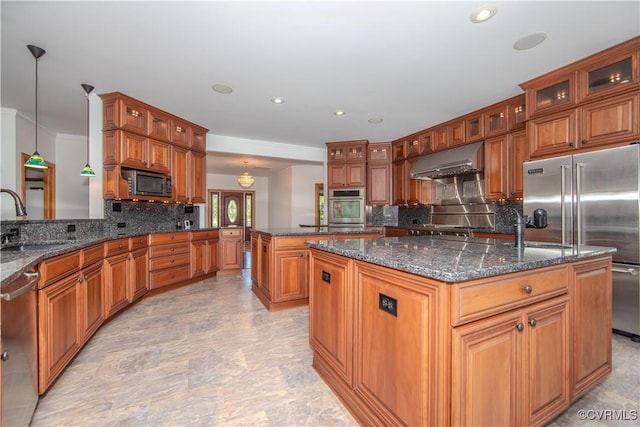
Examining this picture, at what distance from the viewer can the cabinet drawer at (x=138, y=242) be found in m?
3.16

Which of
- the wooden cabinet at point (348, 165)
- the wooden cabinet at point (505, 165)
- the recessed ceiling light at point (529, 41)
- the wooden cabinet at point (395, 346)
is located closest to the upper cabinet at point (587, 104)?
the wooden cabinet at point (505, 165)

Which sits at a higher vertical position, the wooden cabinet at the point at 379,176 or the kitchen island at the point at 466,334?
the wooden cabinet at the point at 379,176

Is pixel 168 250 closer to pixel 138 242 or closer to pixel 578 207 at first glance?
pixel 138 242

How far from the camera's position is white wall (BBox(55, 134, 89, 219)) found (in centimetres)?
510

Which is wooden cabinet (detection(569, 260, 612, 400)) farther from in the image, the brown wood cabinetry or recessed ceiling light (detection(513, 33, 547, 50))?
the brown wood cabinetry

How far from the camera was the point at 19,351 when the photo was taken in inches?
51.3

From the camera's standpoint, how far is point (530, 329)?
49.1 inches

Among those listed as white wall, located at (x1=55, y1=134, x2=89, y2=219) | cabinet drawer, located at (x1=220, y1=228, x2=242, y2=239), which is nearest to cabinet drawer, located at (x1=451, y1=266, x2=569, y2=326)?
cabinet drawer, located at (x1=220, y1=228, x2=242, y2=239)

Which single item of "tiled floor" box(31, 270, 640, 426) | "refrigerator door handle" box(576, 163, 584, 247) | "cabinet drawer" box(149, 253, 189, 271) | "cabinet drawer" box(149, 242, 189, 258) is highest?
"refrigerator door handle" box(576, 163, 584, 247)

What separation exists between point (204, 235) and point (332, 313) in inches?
132

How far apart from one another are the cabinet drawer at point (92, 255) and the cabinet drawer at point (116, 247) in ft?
0.38

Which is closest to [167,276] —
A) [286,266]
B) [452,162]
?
[286,266]

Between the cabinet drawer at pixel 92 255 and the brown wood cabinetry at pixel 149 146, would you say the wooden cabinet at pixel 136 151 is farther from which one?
the cabinet drawer at pixel 92 255

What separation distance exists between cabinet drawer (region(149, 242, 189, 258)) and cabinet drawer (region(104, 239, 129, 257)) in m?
0.55
